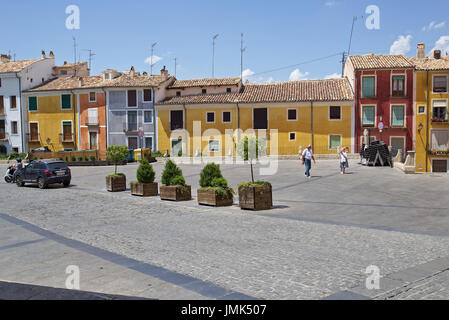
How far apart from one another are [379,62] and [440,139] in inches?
347

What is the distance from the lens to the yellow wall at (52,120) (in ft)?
152

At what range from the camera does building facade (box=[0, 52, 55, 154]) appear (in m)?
47.2

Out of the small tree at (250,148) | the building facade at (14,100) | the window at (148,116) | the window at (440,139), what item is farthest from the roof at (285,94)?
the small tree at (250,148)

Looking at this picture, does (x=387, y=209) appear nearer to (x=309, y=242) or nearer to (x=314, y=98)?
(x=309, y=242)

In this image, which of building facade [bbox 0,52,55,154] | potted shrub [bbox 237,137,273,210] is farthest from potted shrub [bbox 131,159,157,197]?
building facade [bbox 0,52,55,154]

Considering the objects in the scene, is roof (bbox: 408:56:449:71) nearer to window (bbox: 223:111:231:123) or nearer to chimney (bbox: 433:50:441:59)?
chimney (bbox: 433:50:441:59)

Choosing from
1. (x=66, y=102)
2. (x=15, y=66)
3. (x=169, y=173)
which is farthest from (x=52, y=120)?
(x=169, y=173)

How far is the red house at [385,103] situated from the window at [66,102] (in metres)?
29.3

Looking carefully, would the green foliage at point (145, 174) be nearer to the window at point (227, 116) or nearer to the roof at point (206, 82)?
the window at point (227, 116)

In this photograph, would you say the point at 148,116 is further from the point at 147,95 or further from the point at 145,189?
the point at 145,189

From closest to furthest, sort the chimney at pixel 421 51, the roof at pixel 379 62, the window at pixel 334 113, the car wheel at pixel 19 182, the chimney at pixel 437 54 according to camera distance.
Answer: the car wheel at pixel 19 182, the roof at pixel 379 62, the window at pixel 334 113, the chimney at pixel 437 54, the chimney at pixel 421 51

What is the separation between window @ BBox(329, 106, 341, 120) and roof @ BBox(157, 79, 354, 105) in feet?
3.01

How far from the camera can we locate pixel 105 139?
148 feet

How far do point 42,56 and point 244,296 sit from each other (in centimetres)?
5271
